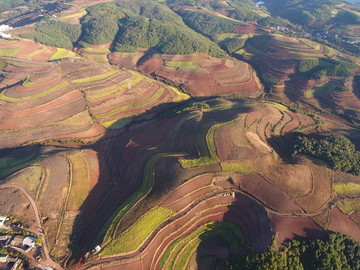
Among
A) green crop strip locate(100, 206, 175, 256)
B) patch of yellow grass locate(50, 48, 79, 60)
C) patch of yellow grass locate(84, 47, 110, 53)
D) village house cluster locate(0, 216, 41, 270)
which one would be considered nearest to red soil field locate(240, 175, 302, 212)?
green crop strip locate(100, 206, 175, 256)

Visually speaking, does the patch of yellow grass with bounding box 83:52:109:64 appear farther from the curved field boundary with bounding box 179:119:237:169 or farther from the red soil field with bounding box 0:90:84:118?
the curved field boundary with bounding box 179:119:237:169

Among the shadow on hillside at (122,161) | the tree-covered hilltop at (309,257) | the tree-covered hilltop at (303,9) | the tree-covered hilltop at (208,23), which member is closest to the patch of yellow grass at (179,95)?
the shadow on hillside at (122,161)

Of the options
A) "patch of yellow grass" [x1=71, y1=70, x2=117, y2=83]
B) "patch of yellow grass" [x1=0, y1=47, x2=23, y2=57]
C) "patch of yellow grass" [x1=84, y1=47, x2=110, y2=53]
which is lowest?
"patch of yellow grass" [x1=84, y1=47, x2=110, y2=53]

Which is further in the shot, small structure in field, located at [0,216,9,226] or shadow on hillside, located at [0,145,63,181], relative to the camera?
shadow on hillside, located at [0,145,63,181]

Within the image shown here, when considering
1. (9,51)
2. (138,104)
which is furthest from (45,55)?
(138,104)

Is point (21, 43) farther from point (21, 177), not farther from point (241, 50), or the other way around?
point (241, 50)

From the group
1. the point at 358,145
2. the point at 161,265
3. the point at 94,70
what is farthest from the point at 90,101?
the point at 358,145

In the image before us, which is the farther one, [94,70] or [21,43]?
[21,43]
